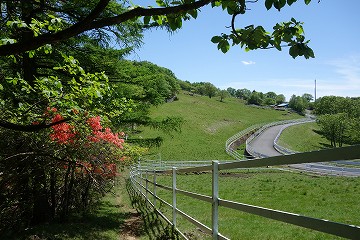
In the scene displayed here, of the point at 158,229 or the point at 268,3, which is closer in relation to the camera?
the point at 268,3

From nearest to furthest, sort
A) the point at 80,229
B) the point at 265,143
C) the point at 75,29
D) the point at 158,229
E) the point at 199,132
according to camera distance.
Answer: the point at 75,29, the point at 158,229, the point at 80,229, the point at 265,143, the point at 199,132

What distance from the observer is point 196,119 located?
71.5 meters

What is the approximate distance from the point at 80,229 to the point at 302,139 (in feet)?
221

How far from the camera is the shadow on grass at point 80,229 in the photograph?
7.02m

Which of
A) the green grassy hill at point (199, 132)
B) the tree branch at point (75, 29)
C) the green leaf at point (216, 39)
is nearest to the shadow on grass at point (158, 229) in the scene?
the green leaf at point (216, 39)

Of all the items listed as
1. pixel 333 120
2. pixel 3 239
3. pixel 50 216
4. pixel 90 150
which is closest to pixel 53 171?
pixel 90 150

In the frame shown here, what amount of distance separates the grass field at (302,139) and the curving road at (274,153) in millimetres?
2376

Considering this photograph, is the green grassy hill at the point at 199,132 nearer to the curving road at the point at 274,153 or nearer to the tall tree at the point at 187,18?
the curving road at the point at 274,153

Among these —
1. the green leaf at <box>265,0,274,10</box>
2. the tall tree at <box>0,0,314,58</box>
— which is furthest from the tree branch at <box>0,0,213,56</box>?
the green leaf at <box>265,0,274,10</box>

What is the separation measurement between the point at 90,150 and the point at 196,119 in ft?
210

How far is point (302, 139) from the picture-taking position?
6975 centimetres

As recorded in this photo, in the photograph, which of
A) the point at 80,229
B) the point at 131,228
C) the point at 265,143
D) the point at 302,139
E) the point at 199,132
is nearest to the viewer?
the point at 80,229

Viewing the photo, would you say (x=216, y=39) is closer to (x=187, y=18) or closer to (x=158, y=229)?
(x=187, y=18)

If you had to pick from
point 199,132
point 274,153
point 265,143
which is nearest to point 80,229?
point 274,153
